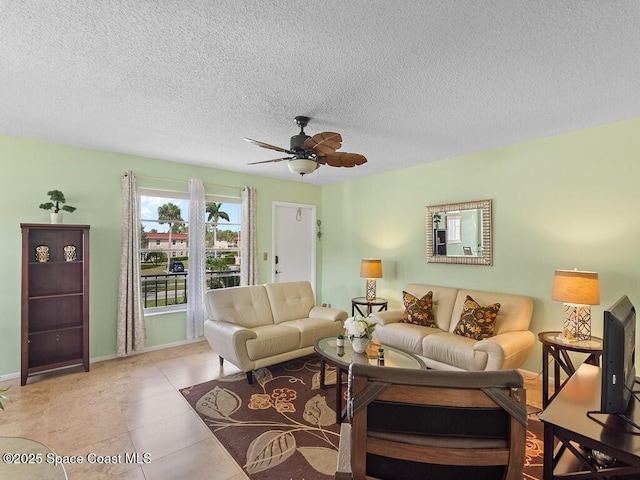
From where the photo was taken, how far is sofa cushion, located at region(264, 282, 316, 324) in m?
4.09

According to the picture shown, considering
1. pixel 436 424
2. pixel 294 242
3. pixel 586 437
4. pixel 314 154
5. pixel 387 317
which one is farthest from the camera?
pixel 294 242

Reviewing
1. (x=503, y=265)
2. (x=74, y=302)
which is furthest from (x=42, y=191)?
(x=503, y=265)

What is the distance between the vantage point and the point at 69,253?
11.8 ft

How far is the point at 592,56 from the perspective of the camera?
6.36 feet

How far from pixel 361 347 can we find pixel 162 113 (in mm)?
2763

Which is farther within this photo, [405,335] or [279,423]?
[405,335]

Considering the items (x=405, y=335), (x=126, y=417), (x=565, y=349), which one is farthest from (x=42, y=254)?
(x=565, y=349)

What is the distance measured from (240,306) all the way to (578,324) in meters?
3.44

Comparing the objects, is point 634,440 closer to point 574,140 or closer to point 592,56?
point 592,56

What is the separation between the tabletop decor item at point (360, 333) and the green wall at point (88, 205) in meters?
2.92

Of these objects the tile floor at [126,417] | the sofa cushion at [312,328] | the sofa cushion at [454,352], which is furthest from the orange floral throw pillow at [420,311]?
the tile floor at [126,417]

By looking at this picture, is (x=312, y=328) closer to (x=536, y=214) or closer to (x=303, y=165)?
(x=303, y=165)

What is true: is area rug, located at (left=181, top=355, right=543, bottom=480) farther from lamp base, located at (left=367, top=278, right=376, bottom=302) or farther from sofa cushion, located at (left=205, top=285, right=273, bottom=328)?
lamp base, located at (left=367, top=278, right=376, bottom=302)

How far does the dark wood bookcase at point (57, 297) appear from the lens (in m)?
3.43
